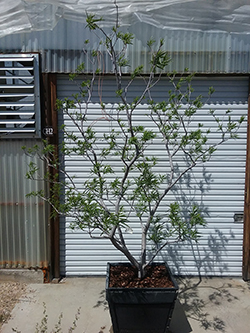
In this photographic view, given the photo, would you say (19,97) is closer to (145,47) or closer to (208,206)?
(145,47)

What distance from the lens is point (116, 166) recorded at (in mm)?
4594

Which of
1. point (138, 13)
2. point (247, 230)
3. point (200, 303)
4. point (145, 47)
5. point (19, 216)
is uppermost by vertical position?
point (138, 13)

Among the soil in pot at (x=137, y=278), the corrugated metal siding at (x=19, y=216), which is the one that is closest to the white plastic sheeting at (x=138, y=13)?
the corrugated metal siding at (x=19, y=216)

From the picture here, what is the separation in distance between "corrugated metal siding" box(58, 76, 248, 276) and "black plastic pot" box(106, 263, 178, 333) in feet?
4.79

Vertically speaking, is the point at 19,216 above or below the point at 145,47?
below

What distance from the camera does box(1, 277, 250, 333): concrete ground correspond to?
355cm

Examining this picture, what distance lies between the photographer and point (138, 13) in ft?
13.9

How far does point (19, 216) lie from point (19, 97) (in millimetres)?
1684

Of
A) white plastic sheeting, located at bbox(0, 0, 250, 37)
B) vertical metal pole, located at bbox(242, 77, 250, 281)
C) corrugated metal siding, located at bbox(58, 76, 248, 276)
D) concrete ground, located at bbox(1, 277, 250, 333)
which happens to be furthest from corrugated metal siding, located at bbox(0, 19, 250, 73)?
concrete ground, located at bbox(1, 277, 250, 333)

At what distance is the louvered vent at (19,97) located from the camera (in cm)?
428

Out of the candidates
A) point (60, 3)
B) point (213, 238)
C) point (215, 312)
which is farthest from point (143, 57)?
point (215, 312)

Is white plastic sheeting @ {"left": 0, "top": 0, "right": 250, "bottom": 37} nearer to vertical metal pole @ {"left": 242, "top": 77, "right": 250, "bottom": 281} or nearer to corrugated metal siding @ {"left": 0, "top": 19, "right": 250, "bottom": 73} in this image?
corrugated metal siding @ {"left": 0, "top": 19, "right": 250, "bottom": 73}

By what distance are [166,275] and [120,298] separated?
66 centimetres

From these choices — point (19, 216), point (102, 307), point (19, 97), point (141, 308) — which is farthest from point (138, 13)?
point (102, 307)
